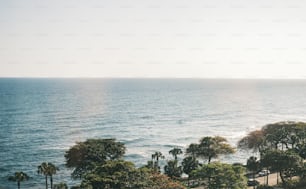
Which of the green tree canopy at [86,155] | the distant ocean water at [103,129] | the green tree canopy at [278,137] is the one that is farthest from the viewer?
the distant ocean water at [103,129]

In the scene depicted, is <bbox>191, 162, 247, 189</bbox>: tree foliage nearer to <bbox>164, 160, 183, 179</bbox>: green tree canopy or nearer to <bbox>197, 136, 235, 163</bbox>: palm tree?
<bbox>164, 160, 183, 179</bbox>: green tree canopy

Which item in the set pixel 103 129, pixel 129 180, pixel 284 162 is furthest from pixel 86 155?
pixel 103 129

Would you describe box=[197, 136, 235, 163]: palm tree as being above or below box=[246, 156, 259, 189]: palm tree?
above

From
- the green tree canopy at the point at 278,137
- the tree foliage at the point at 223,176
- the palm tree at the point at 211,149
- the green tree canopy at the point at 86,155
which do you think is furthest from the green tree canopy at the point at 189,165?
the green tree canopy at the point at 278,137

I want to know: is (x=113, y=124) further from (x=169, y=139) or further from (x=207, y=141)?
(x=207, y=141)

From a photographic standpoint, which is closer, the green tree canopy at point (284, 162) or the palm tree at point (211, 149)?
the green tree canopy at point (284, 162)

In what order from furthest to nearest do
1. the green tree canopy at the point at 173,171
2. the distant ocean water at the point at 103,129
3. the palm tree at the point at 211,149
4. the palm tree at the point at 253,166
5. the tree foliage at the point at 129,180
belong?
the distant ocean water at the point at 103,129 → the palm tree at the point at 211,149 → the green tree canopy at the point at 173,171 → the palm tree at the point at 253,166 → the tree foliage at the point at 129,180

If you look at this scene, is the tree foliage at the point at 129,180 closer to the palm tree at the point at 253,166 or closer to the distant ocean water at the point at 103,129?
the palm tree at the point at 253,166

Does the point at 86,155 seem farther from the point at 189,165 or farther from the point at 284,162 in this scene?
the point at 284,162

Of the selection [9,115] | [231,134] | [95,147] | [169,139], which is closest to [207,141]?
[95,147]

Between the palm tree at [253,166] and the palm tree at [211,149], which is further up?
the palm tree at [211,149]

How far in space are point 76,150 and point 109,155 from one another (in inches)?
254

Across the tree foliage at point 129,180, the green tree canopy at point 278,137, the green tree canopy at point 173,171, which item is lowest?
the green tree canopy at point 173,171

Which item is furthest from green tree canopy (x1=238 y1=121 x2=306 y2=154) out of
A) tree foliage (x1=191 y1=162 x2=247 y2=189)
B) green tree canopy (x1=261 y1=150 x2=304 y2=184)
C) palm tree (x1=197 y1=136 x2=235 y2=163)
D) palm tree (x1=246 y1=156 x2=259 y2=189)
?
tree foliage (x1=191 y1=162 x2=247 y2=189)
